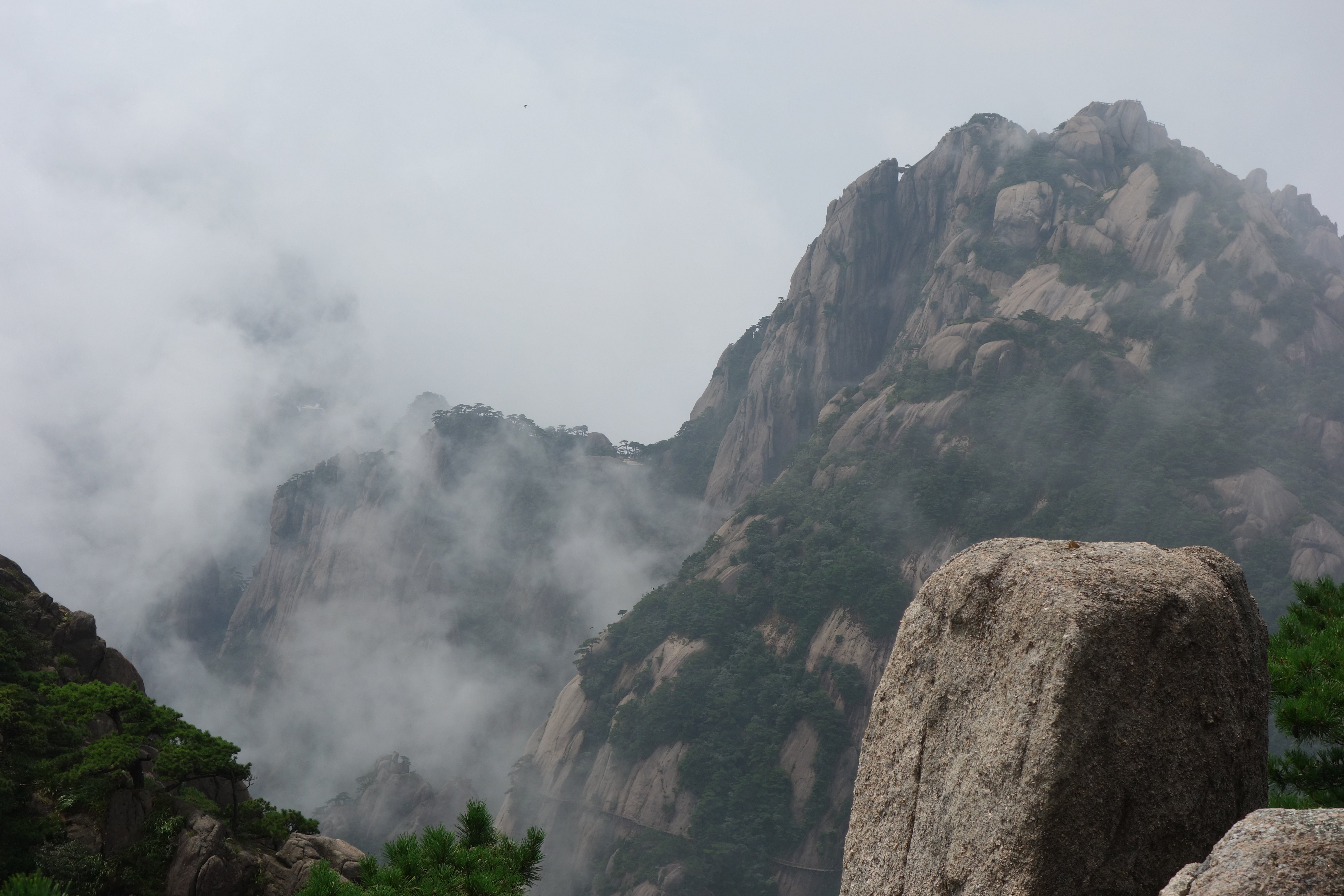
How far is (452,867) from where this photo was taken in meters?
8.51

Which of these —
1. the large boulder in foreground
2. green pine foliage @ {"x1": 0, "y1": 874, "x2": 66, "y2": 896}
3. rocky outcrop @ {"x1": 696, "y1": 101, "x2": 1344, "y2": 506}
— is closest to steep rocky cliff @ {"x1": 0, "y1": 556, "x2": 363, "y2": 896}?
green pine foliage @ {"x1": 0, "y1": 874, "x2": 66, "y2": 896}

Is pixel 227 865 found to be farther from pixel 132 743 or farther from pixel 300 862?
pixel 132 743

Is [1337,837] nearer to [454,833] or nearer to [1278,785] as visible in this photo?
[1278,785]

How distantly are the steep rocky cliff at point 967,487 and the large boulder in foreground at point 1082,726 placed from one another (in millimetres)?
48842

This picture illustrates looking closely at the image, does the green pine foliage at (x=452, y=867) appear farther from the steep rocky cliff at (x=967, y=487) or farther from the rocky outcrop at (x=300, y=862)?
the steep rocky cliff at (x=967, y=487)

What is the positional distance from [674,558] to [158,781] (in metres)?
72.2

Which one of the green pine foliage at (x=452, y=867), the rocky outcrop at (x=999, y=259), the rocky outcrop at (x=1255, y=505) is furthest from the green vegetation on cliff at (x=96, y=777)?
the rocky outcrop at (x=999, y=259)

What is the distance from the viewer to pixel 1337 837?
3074mm

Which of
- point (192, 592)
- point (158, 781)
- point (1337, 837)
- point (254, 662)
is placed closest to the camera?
point (1337, 837)

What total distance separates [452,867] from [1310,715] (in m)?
8.01

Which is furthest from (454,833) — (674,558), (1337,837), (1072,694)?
(674,558)

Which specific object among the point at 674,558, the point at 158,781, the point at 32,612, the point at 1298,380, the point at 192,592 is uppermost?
the point at 1298,380

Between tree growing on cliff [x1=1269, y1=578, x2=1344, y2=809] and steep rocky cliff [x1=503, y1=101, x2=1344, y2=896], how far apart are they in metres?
46.2

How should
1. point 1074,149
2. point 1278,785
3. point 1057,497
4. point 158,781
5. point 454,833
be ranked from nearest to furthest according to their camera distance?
1. point 1278,785
2. point 454,833
3. point 158,781
4. point 1057,497
5. point 1074,149
